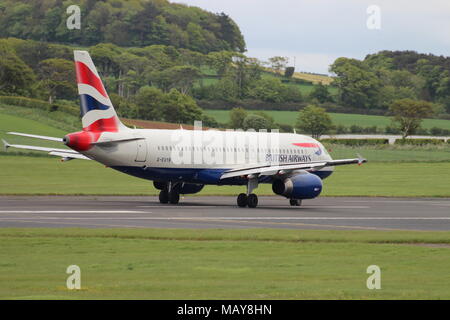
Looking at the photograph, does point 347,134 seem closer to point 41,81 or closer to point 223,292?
point 41,81

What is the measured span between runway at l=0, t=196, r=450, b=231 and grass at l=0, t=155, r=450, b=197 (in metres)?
6.58

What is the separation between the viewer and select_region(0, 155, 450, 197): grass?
194 ft

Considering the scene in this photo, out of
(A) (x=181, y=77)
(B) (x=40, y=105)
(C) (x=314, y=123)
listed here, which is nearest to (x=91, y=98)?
(B) (x=40, y=105)

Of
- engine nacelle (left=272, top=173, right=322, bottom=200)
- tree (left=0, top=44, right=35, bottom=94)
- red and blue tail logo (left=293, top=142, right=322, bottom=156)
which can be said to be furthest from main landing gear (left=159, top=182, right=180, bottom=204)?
tree (left=0, top=44, right=35, bottom=94)

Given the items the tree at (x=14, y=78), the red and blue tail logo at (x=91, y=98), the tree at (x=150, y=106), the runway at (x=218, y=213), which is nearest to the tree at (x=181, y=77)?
the tree at (x=14, y=78)

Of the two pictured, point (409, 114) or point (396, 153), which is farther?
point (409, 114)

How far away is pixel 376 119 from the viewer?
163 metres

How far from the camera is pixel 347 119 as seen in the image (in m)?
160

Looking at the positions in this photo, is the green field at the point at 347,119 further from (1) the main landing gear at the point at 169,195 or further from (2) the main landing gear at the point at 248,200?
(2) the main landing gear at the point at 248,200

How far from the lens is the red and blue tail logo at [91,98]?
140ft

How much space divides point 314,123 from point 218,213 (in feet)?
321

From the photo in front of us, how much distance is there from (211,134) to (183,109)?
265ft

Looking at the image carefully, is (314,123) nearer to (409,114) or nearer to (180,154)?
(409,114)

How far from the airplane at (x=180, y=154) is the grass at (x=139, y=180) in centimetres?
928
